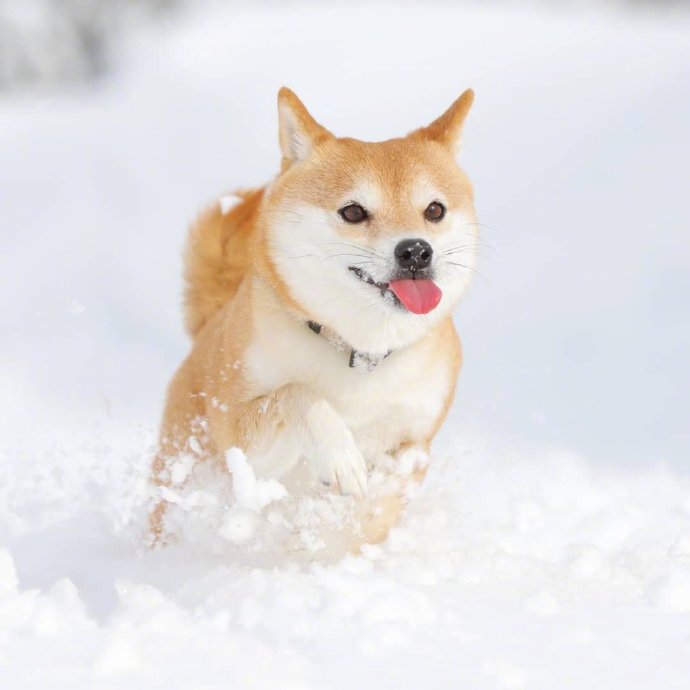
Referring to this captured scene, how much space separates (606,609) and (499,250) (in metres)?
6.81

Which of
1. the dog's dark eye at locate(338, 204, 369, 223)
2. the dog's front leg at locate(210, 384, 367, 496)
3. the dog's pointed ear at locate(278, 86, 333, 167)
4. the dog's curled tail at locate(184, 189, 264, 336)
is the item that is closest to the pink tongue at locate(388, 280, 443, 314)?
the dog's dark eye at locate(338, 204, 369, 223)

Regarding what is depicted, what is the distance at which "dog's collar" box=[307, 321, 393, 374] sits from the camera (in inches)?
137

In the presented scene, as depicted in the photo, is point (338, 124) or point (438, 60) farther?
point (438, 60)

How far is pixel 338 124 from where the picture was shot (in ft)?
43.5

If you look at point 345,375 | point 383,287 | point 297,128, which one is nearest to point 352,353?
point 345,375

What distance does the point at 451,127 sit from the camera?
3865mm

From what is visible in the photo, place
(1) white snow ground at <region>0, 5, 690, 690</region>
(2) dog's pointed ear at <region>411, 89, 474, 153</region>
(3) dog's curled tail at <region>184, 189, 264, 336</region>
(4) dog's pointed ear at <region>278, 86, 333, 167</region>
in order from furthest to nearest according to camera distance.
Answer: (3) dog's curled tail at <region>184, 189, 264, 336</region>
(2) dog's pointed ear at <region>411, 89, 474, 153</region>
(4) dog's pointed ear at <region>278, 86, 333, 167</region>
(1) white snow ground at <region>0, 5, 690, 690</region>

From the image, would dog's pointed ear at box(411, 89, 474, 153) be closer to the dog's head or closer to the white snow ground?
the dog's head

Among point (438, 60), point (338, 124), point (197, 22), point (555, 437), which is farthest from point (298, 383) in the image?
point (197, 22)

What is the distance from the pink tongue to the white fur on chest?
298mm

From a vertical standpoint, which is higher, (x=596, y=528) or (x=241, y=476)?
(x=241, y=476)

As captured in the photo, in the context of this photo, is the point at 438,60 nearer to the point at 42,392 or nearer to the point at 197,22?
the point at 197,22

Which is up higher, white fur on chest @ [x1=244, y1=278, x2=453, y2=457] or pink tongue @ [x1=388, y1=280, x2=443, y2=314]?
pink tongue @ [x1=388, y1=280, x2=443, y2=314]

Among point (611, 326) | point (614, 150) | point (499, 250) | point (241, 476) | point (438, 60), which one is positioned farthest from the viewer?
point (438, 60)
